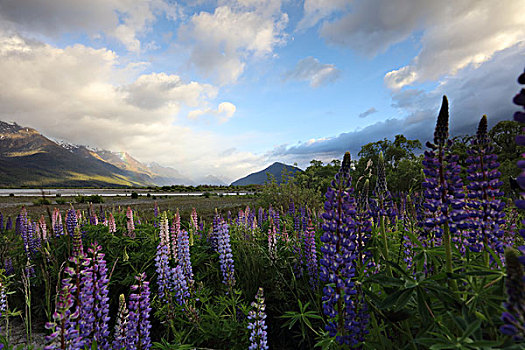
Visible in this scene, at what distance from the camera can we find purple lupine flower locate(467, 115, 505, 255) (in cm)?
193

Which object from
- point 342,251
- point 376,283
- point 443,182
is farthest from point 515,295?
point 376,283

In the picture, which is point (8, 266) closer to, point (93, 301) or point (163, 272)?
point (163, 272)

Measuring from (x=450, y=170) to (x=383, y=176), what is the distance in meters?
0.94

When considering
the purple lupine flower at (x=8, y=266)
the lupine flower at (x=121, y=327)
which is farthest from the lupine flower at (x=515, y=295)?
the purple lupine flower at (x=8, y=266)

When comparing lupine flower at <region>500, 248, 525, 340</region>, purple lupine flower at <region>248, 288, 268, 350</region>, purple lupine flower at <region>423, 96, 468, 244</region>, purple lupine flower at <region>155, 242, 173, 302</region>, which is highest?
purple lupine flower at <region>423, 96, 468, 244</region>

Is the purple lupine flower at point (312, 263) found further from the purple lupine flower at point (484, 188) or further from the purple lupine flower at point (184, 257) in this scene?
the purple lupine flower at point (484, 188)

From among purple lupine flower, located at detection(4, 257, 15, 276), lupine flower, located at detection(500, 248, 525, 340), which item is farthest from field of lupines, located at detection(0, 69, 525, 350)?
purple lupine flower, located at detection(4, 257, 15, 276)

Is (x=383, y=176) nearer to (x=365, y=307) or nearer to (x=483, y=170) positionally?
(x=483, y=170)

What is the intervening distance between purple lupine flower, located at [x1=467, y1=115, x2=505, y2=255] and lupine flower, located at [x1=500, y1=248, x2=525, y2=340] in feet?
3.43

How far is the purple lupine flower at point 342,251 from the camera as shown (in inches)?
78.7

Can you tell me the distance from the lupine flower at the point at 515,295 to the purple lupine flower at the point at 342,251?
0.99 m

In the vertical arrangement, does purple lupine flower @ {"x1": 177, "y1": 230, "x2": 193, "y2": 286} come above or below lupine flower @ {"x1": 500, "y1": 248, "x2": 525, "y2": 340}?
below

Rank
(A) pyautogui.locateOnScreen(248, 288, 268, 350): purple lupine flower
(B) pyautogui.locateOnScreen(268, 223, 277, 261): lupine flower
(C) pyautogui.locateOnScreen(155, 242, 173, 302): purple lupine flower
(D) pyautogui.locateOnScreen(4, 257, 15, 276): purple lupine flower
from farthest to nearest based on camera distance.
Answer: (D) pyautogui.locateOnScreen(4, 257, 15, 276): purple lupine flower
(B) pyautogui.locateOnScreen(268, 223, 277, 261): lupine flower
(C) pyautogui.locateOnScreen(155, 242, 173, 302): purple lupine flower
(A) pyautogui.locateOnScreen(248, 288, 268, 350): purple lupine flower

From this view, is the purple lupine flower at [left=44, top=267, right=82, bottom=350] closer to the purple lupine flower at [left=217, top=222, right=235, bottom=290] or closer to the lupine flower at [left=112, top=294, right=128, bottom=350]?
the lupine flower at [left=112, top=294, right=128, bottom=350]
